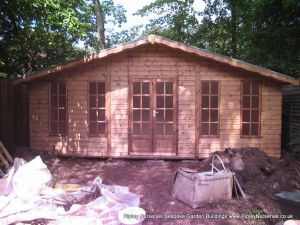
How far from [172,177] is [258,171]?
1.80 m

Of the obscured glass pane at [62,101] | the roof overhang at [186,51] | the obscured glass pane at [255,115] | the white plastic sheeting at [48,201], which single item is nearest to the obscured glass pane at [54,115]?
the obscured glass pane at [62,101]

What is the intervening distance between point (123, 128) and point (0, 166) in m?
3.13

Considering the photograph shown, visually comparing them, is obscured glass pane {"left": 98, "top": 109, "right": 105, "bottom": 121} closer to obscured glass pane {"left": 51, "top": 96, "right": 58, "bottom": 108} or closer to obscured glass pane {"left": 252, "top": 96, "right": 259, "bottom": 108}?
obscured glass pane {"left": 51, "top": 96, "right": 58, "bottom": 108}

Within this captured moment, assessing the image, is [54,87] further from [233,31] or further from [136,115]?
[233,31]

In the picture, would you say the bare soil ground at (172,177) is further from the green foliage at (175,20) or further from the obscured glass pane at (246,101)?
the green foliage at (175,20)

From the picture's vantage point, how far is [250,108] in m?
8.37

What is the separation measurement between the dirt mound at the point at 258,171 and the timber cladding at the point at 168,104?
4.37 ft

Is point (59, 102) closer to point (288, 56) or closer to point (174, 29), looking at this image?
point (288, 56)

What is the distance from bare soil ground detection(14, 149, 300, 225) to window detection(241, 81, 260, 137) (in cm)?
116

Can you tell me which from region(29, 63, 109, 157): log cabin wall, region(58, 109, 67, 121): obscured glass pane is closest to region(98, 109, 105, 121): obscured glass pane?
region(29, 63, 109, 157): log cabin wall

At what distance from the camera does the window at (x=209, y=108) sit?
838cm

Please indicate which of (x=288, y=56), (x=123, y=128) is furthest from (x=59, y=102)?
(x=288, y=56)

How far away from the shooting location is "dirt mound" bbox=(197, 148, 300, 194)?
6.01m

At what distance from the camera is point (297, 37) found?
12.3m
